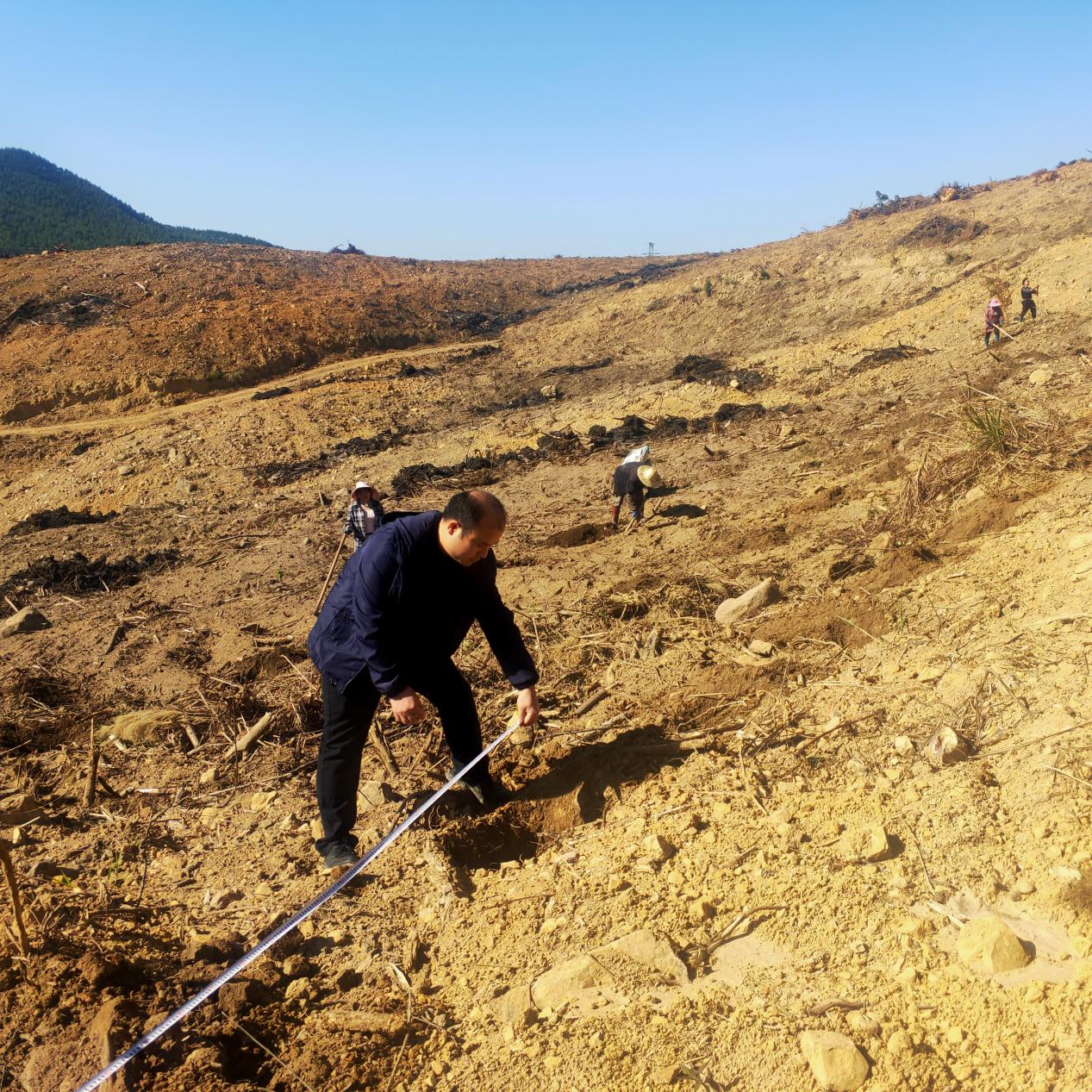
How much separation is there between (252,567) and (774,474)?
6491 millimetres

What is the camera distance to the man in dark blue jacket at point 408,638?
10.8ft

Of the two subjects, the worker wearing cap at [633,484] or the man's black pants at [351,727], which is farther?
the worker wearing cap at [633,484]

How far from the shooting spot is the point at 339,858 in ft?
11.9

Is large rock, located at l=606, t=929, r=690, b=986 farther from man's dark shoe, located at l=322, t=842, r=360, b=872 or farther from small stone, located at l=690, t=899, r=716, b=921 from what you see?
man's dark shoe, located at l=322, t=842, r=360, b=872

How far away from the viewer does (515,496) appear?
37.8 feet

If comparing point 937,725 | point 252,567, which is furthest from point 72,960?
point 252,567

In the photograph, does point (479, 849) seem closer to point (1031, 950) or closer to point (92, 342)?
point (1031, 950)

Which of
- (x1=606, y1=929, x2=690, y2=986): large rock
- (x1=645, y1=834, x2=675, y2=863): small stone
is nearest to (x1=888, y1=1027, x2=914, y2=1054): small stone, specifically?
(x1=606, y1=929, x2=690, y2=986): large rock

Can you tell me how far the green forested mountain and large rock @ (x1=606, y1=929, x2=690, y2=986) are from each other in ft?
144

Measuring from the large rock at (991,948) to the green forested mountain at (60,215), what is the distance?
44515 mm

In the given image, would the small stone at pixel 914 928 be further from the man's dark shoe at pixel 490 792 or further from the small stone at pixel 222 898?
the small stone at pixel 222 898

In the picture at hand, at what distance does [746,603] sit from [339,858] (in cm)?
335

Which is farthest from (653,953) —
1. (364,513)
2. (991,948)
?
(364,513)

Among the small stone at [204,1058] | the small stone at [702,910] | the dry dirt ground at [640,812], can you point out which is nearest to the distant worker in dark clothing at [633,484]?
the dry dirt ground at [640,812]
